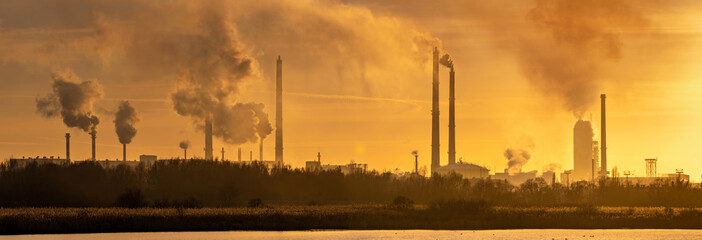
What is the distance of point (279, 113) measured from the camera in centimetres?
16150

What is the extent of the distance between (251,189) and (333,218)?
26.2 meters

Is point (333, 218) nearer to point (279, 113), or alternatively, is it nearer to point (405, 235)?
point (405, 235)

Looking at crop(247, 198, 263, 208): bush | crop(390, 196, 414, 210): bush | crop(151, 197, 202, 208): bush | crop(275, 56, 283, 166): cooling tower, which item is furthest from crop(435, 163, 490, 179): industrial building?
crop(151, 197, 202, 208): bush

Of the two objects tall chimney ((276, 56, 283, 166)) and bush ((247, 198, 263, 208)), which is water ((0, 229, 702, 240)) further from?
tall chimney ((276, 56, 283, 166))

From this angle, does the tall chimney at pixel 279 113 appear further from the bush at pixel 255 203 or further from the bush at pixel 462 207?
the bush at pixel 462 207

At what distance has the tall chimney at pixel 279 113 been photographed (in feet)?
525

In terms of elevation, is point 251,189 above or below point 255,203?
above

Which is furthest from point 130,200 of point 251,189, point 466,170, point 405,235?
point 466,170

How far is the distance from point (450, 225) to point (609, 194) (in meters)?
30.9

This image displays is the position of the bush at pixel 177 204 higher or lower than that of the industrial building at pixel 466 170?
lower

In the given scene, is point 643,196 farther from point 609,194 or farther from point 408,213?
point 408,213

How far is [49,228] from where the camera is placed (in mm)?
87750

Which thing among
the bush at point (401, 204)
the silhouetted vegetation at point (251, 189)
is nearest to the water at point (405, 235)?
the bush at point (401, 204)

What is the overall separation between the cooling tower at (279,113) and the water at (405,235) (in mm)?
65483
